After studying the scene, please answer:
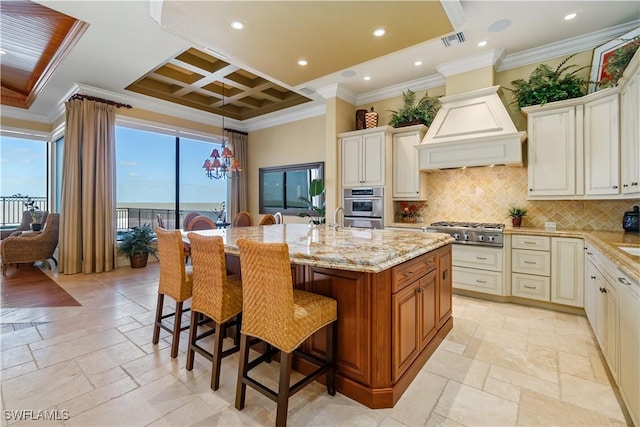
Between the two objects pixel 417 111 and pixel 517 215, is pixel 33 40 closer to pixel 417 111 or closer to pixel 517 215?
pixel 417 111

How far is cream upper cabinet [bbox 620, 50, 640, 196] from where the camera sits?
253cm

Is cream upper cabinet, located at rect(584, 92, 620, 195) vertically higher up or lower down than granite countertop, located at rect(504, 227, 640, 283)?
higher up

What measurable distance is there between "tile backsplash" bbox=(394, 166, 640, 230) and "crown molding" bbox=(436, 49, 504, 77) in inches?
54.4

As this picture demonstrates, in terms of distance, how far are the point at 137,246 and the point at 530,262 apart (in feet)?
20.8

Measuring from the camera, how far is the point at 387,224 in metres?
4.58

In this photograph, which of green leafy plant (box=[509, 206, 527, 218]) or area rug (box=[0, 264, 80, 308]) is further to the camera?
green leafy plant (box=[509, 206, 527, 218])

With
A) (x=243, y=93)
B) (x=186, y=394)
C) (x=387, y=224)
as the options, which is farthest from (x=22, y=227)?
(x=387, y=224)

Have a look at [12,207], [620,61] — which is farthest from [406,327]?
[12,207]

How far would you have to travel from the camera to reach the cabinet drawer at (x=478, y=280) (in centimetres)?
362

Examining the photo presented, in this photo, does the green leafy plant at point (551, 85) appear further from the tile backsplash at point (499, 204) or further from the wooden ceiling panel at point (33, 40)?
the wooden ceiling panel at point (33, 40)

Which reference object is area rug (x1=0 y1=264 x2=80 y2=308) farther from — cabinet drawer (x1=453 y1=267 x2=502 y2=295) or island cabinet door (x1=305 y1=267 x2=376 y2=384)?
cabinet drawer (x1=453 y1=267 x2=502 y2=295)

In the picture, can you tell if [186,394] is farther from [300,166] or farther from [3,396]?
[300,166]

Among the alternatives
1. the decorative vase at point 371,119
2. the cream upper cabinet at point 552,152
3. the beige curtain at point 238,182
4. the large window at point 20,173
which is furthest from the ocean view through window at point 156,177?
the cream upper cabinet at point 552,152

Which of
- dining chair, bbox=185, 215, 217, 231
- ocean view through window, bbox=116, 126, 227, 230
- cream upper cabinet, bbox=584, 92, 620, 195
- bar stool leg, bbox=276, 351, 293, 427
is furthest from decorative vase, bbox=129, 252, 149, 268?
cream upper cabinet, bbox=584, 92, 620, 195
